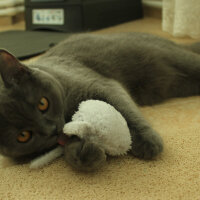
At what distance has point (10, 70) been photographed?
94 centimetres

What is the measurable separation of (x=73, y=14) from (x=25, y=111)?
204cm

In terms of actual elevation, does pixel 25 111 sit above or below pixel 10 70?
below

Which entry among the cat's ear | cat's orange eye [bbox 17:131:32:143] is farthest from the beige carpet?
the cat's ear

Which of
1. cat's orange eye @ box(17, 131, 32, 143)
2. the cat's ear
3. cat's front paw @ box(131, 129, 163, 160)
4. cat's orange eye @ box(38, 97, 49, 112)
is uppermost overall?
the cat's ear

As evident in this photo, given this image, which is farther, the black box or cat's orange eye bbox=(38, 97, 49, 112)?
the black box

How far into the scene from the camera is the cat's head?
89 cm

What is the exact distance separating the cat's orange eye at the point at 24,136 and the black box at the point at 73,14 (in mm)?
1990

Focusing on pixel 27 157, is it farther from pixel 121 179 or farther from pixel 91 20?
pixel 91 20

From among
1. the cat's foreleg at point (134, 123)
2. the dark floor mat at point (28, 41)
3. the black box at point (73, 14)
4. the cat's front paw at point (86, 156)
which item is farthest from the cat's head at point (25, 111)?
the black box at point (73, 14)

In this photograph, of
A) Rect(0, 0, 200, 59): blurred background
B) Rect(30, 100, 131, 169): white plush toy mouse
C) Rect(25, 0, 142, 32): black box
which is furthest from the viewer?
Rect(25, 0, 142, 32): black box

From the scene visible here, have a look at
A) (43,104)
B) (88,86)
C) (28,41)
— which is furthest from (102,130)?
(28,41)

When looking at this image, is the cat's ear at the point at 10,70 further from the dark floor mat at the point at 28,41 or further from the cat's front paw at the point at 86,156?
the dark floor mat at the point at 28,41

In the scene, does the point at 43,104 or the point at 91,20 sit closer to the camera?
the point at 43,104

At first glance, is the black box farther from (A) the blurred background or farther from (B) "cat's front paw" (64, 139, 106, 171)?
(B) "cat's front paw" (64, 139, 106, 171)
